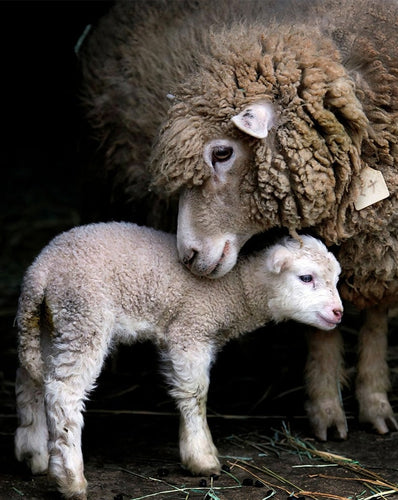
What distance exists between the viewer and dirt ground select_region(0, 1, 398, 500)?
12.9ft

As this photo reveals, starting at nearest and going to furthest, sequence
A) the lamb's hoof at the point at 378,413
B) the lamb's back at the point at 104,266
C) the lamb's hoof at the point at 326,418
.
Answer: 1. the lamb's back at the point at 104,266
2. the lamb's hoof at the point at 326,418
3. the lamb's hoof at the point at 378,413

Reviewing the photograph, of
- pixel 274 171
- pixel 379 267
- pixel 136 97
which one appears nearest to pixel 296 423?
pixel 379 267

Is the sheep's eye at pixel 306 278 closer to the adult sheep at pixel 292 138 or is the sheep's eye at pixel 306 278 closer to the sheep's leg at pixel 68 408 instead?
the adult sheep at pixel 292 138

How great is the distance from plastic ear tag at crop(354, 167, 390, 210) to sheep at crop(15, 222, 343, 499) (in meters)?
0.31

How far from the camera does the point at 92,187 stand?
578 cm

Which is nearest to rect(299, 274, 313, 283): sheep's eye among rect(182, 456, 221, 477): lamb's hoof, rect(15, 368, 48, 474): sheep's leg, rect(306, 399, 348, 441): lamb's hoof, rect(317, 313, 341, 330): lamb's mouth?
rect(317, 313, 341, 330): lamb's mouth

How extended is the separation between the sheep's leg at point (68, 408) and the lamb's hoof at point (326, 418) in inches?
58.0

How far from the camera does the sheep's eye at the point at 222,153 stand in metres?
3.91

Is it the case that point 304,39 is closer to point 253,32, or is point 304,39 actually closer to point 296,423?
point 253,32

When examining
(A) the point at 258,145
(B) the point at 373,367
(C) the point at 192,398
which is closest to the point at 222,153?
(A) the point at 258,145

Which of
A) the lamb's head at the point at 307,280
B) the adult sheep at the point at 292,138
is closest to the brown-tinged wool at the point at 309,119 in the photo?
the adult sheep at the point at 292,138

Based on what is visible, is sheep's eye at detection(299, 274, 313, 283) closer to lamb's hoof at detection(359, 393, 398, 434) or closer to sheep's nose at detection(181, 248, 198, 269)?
sheep's nose at detection(181, 248, 198, 269)

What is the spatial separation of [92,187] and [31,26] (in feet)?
11.8

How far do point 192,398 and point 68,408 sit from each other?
1.94 ft
